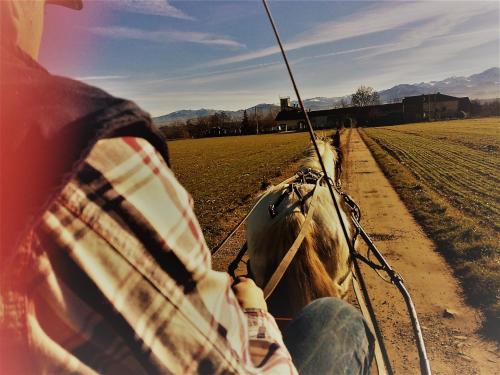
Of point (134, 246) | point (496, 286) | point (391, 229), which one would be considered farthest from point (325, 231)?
point (391, 229)

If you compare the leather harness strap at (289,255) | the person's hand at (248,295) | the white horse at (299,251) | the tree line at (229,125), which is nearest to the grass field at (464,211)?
the white horse at (299,251)

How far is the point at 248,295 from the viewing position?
1.16 meters

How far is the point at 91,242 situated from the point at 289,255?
2.20 metres

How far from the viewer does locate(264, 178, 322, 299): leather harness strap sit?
7.79 ft

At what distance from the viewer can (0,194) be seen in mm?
566

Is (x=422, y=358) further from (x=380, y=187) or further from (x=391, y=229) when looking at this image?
(x=380, y=187)

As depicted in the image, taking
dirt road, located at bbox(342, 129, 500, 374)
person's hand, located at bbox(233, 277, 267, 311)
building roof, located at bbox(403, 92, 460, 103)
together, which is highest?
building roof, located at bbox(403, 92, 460, 103)

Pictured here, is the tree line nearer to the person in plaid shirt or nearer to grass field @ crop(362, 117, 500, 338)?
grass field @ crop(362, 117, 500, 338)

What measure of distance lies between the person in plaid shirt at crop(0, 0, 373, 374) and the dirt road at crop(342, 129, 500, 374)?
12.9 feet

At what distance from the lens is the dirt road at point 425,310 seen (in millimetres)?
3984

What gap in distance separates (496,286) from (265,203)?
3693mm

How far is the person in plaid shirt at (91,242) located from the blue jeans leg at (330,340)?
0.89m

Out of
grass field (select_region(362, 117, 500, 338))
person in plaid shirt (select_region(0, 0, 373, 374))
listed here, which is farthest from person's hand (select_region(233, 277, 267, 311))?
grass field (select_region(362, 117, 500, 338))

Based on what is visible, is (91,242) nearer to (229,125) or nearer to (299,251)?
(299,251)
